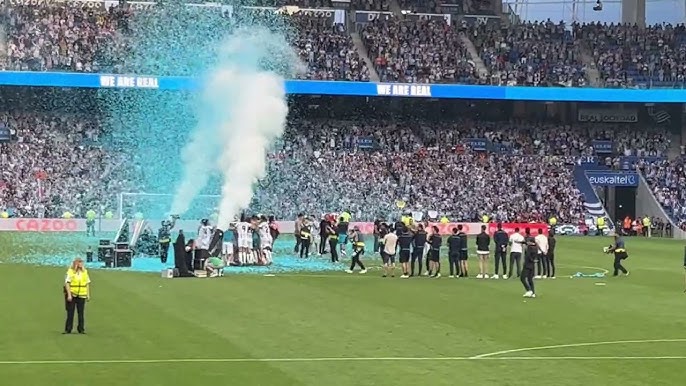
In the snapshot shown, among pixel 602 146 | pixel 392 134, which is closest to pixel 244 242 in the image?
pixel 392 134

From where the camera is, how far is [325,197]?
63.7 m

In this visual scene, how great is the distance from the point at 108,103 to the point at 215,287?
1554 inches

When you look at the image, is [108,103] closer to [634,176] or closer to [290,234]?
[290,234]

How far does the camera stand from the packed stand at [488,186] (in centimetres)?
6675

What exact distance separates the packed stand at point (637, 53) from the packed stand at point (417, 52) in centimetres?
895

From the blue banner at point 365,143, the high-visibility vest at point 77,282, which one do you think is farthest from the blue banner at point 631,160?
the high-visibility vest at point 77,282

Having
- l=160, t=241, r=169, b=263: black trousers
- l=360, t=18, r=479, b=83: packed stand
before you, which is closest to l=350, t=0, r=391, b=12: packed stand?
l=360, t=18, r=479, b=83: packed stand

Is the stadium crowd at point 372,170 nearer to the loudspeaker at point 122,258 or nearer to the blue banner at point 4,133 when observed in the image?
the blue banner at point 4,133

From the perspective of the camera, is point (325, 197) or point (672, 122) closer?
point (325, 197)

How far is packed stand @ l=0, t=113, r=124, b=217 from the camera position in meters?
59.8

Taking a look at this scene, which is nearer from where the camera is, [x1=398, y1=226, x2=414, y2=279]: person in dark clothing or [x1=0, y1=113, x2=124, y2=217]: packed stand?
[x1=398, y1=226, x2=414, y2=279]: person in dark clothing

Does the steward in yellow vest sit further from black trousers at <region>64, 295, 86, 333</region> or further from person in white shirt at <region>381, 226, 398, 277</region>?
person in white shirt at <region>381, 226, 398, 277</region>

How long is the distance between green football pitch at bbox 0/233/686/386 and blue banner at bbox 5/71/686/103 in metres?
29.7

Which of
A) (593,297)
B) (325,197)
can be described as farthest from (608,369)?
(325,197)
